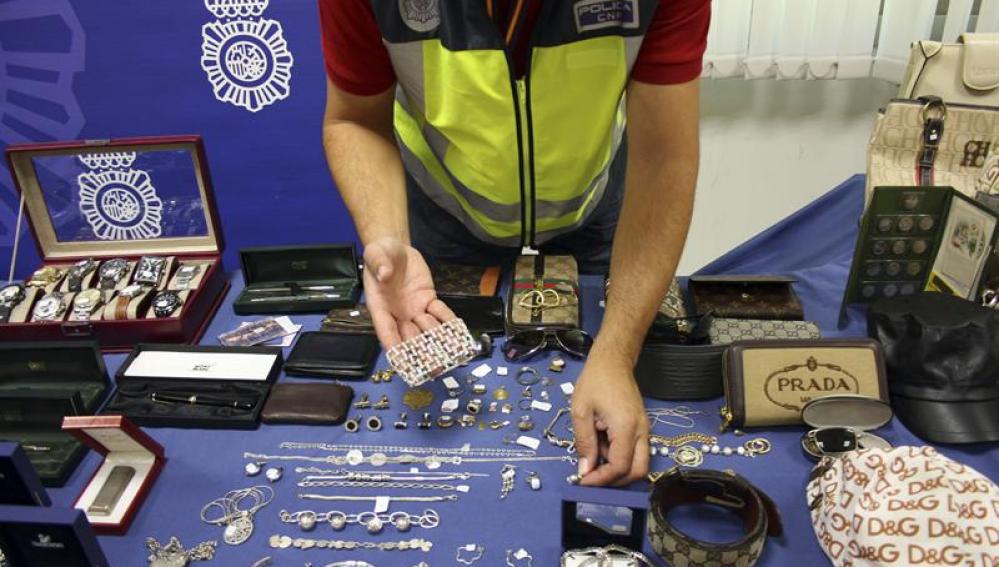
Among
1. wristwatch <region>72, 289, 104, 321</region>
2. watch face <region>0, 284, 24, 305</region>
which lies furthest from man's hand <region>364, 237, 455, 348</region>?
watch face <region>0, 284, 24, 305</region>

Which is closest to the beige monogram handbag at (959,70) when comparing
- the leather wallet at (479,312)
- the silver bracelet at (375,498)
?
the leather wallet at (479,312)

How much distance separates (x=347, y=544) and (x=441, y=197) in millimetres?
931

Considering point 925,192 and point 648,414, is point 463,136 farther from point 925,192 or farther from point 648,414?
point 925,192

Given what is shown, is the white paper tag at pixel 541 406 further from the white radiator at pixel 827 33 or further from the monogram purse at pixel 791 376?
the white radiator at pixel 827 33

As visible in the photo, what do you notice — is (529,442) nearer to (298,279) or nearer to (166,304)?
(298,279)

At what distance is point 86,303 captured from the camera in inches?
69.1

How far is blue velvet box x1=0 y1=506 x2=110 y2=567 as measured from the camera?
1.06m

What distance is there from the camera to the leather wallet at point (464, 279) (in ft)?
5.89

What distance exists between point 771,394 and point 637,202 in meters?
0.48

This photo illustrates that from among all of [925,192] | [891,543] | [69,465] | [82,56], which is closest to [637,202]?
[925,192]

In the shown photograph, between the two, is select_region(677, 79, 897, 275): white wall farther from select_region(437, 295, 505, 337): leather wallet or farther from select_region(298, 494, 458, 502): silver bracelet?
select_region(298, 494, 458, 502): silver bracelet

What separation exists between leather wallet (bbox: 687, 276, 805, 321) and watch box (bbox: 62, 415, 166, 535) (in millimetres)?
1232

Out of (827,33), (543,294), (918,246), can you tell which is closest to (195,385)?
(543,294)

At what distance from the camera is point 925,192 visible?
5.23 feet
